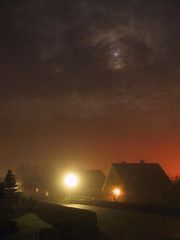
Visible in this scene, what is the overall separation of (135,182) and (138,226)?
3358 cm

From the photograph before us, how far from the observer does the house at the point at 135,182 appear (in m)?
61.4

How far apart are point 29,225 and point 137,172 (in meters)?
36.5

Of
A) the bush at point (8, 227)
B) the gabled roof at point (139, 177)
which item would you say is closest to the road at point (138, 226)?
the bush at point (8, 227)

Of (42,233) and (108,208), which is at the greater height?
(108,208)

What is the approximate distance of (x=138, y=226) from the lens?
99.5ft

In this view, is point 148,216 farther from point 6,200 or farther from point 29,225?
point 6,200


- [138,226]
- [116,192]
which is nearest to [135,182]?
[116,192]

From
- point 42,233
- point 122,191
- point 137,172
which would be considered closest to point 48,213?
point 42,233

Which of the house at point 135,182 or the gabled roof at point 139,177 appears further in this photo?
the gabled roof at point 139,177

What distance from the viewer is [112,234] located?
1069 inches

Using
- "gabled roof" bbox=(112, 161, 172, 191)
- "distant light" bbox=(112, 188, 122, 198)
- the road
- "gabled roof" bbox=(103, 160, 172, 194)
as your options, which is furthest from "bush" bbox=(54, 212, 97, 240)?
"gabled roof" bbox=(112, 161, 172, 191)

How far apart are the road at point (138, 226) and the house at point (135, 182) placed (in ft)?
75.0

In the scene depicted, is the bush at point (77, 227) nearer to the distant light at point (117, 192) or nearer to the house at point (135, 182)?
the house at point (135, 182)

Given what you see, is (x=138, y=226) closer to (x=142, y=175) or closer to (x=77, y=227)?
(x=77, y=227)
